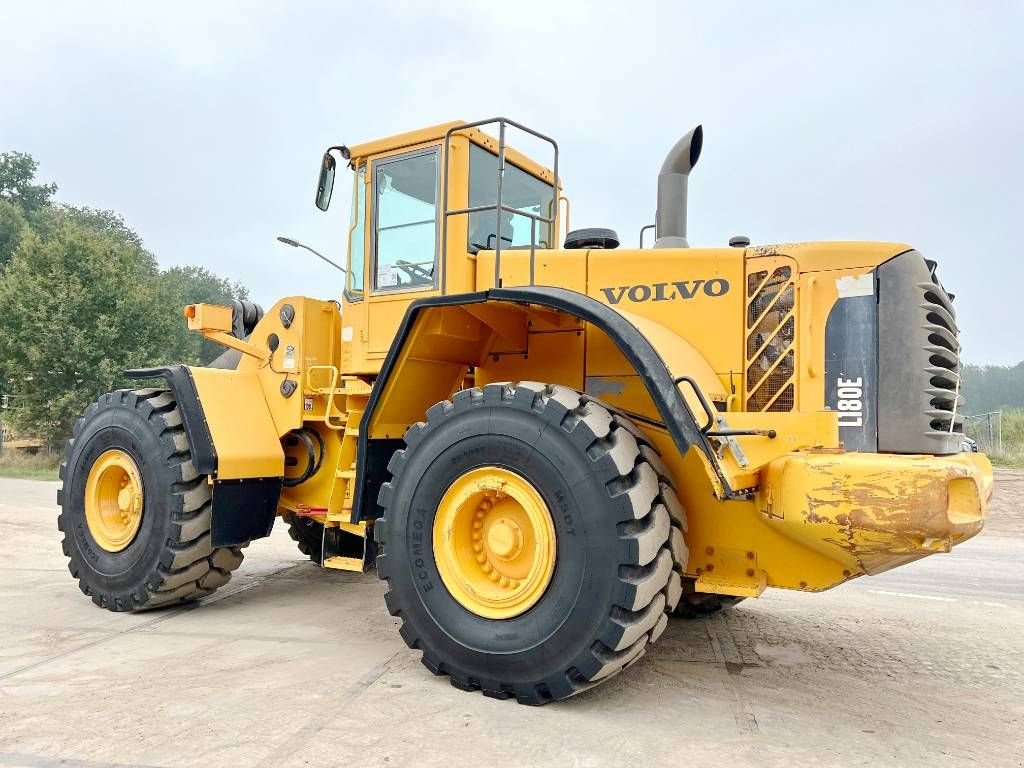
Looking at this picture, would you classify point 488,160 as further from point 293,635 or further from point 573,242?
point 293,635

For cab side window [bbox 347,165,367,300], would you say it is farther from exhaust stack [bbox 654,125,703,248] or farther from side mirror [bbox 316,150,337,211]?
exhaust stack [bbox 654,125,703,248]

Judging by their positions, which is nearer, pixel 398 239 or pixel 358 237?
pixel 398 239

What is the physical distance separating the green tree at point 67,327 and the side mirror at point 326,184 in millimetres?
17233

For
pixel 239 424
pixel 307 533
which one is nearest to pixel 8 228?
pixel 307 533

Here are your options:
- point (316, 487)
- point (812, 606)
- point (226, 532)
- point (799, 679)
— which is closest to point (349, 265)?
point (316, 487)

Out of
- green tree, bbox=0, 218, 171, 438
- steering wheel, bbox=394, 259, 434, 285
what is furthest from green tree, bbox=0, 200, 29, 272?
steering wheel, bbox=394, 259, 434, 285

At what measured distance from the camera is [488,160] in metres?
5.11

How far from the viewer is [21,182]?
51.8m

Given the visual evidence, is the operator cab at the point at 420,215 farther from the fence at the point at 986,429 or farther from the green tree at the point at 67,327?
the fence at the point at 986,429

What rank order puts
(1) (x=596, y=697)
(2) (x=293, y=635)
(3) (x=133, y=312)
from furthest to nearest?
(3) (x=133, y=312) → (2) (x=293, y=635) → (1) (x=596, y=697)

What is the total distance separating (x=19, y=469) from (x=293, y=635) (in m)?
19.3

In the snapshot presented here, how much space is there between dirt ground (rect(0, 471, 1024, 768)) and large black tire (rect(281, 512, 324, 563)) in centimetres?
80

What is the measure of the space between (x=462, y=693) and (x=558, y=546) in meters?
0.88

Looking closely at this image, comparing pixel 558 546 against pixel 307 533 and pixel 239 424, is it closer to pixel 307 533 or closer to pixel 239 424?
pixel 239 424
